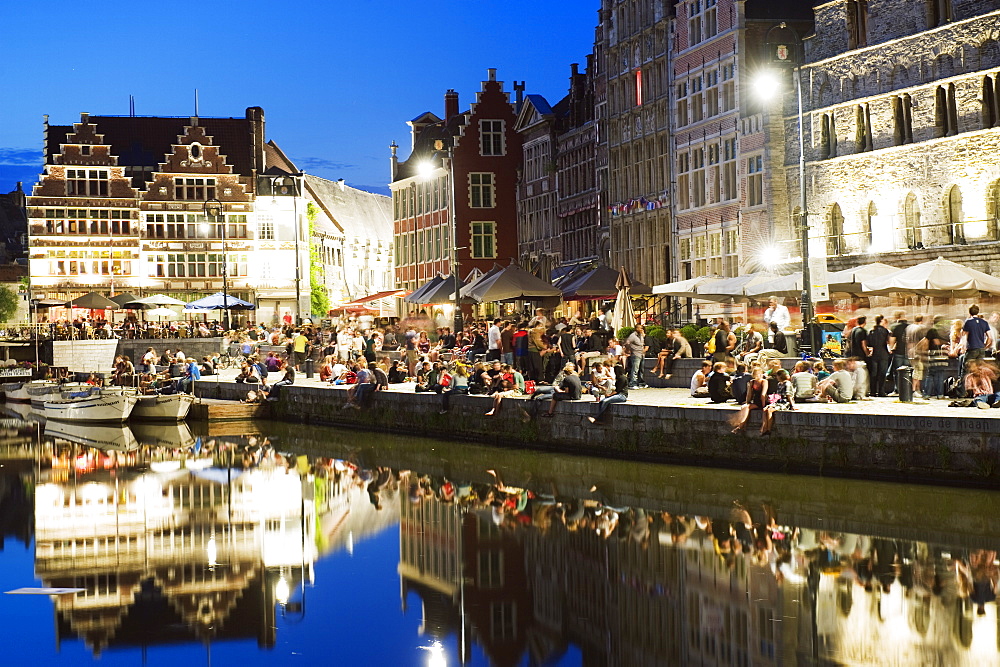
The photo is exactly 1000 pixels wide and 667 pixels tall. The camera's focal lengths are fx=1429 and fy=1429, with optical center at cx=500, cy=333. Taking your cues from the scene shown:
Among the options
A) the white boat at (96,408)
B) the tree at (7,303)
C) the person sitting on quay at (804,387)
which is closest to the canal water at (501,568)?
the person sitting on quay at (804,387)

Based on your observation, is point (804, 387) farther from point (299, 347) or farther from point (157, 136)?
point (157, 136)

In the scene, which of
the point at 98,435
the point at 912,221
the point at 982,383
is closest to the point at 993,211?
the point at 912,221

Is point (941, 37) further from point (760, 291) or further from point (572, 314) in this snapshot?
point (572, 314)

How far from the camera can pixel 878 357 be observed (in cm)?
2277

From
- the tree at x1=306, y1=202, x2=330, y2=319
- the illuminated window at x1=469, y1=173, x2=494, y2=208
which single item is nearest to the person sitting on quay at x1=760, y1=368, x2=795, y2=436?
the illuminated window at x1=469, y1=173, x2=494, y2=208

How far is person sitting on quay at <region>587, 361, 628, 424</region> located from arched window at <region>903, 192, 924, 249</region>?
1281 centimetres

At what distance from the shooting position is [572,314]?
4969 centimetres

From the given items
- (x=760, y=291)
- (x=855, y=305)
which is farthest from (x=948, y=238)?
(x=760, y=291)

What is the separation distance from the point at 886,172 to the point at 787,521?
1989 cm

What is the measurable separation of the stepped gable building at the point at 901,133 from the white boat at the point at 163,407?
16.7 meters

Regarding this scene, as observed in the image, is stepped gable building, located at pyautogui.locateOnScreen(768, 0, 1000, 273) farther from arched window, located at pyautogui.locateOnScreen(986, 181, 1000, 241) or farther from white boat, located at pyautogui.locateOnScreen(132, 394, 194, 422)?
white boat, located at pyautogui.locateOnScreen(132, 394, 194, 422)

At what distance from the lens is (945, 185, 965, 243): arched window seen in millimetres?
32469

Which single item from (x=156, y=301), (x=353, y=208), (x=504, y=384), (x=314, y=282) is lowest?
(x=504, y=384)

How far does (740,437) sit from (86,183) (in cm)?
5040
